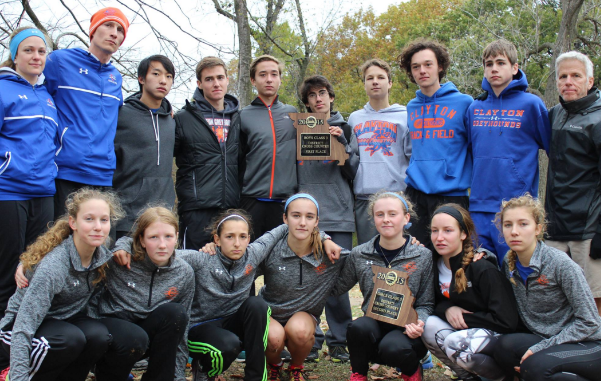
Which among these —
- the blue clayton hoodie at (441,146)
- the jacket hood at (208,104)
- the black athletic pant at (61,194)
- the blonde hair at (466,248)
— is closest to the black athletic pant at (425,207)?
the blue clayton hoodie at (441,146)

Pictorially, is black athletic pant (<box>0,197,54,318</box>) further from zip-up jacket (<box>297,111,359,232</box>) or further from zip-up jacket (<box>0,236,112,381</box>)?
zip-up jacket (<box>297,111,359,232</box>)

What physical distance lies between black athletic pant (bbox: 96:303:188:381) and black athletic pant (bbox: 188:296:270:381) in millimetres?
197

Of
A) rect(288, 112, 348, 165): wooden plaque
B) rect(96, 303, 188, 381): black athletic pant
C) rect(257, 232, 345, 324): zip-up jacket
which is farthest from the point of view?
rect(288, 112, 348, 165): wooden plaque

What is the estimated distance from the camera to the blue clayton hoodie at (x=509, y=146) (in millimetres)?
4613

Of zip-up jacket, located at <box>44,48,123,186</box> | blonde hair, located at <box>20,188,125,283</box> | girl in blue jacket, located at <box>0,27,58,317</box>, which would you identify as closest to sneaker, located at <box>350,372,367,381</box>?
blonde hair, located at <box>20,188,125,283</box>

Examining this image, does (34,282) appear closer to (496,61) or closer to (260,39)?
(496,61)

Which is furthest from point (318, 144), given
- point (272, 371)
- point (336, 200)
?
point (272, 371)

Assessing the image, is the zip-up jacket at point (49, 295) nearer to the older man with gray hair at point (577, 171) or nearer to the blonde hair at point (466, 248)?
the blonde hair at point (466, 248)

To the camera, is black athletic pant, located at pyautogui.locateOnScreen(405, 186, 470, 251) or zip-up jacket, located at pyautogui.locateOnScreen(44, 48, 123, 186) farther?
black athletic pant, located at pyautogui.locateOnScreen(405, 186, 470, 251)

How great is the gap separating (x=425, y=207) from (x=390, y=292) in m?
1.14

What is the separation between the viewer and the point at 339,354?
5.14m

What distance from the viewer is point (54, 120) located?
4352mm

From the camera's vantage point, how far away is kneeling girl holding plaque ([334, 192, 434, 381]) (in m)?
4.11

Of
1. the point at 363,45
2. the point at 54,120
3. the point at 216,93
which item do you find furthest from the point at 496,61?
the point at 363,45
